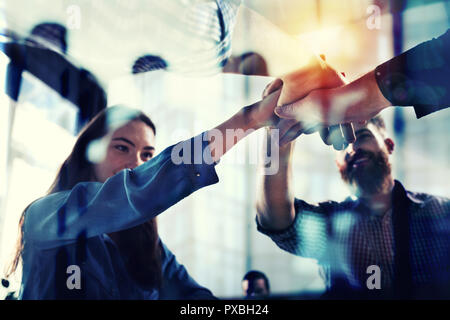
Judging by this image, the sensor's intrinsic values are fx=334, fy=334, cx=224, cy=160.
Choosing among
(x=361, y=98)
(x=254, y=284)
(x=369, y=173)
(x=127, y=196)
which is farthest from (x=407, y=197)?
(x=127, y=196)

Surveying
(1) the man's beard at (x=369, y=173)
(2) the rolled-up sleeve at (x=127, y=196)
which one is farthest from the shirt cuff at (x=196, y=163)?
(1) the man's beard at (x=369, y=173)

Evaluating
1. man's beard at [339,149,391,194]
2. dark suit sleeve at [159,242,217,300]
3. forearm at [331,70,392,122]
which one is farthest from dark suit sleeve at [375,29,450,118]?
dark suit sleeve at [159,242,217,300]

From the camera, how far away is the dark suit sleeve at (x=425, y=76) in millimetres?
657

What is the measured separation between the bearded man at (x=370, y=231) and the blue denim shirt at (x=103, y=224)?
0.87 ft

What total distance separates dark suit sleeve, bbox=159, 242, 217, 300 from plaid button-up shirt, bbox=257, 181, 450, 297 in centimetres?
22

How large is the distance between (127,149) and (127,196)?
277 millimetres

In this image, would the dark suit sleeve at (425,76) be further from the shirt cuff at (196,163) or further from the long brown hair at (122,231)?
the long brown hair at (122,231)

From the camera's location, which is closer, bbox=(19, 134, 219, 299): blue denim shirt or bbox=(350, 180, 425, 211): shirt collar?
bbox=(19, 134, 219, 299): blue denim shirt

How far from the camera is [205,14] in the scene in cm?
73

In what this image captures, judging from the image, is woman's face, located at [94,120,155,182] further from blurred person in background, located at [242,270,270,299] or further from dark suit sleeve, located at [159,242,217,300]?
blurred person in background, located at [242,270,270,299]

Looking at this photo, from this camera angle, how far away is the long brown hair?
2.59ft

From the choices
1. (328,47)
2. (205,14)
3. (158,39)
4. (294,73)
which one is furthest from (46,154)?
(328,47)

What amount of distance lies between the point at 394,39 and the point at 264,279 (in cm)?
79

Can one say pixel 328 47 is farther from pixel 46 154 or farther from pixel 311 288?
pixel 46 154
